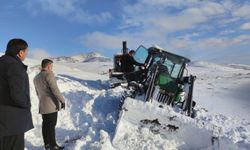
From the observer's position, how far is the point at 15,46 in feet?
15.6

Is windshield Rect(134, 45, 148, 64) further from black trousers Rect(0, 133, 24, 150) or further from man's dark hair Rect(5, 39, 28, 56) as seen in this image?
black trousers Rect(0, 133, 24, 150)

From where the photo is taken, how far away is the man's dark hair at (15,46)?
4.73m

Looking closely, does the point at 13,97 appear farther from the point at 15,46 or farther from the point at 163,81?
the point at 163,81

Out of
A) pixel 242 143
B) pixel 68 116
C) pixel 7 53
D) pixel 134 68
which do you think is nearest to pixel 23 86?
pixel 7 53

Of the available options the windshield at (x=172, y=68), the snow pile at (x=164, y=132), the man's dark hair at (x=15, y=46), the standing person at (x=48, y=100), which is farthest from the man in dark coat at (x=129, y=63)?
the man's dark hair at (x=15, y=46)

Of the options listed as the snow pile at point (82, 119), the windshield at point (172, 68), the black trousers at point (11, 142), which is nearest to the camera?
the black trousers at point (11, 142)

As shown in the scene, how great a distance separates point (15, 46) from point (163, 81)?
6.93 metres

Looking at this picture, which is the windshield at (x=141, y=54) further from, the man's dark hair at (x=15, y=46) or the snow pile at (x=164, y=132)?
the man's dark hair at (x=15, y=46)

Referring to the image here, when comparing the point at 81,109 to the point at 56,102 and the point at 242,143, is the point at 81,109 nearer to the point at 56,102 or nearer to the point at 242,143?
→ the point at 56,102

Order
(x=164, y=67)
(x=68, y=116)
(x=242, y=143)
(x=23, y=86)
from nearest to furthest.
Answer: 1. (x=23, y=86)
2. (x=242, y=143)
3. (x=68, y=116)
4. (x=164, y=67)

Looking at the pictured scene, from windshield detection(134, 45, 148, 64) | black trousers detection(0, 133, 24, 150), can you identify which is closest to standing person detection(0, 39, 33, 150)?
black trousers detection(0, 133, 24, 150)

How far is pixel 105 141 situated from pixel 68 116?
2.90 meters

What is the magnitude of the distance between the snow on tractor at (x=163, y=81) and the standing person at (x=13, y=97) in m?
4.19

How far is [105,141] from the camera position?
686cm
